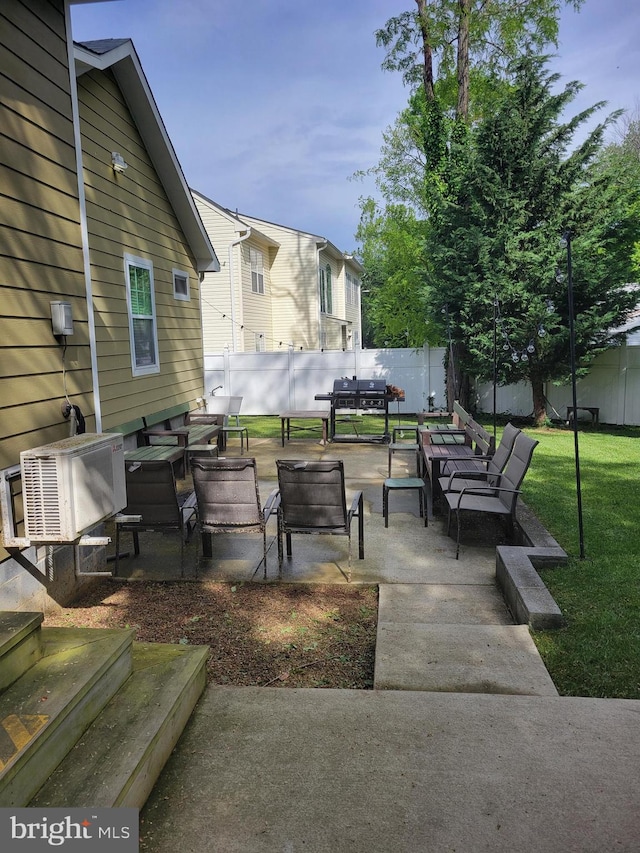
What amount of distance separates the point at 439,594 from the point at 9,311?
3.40 metres

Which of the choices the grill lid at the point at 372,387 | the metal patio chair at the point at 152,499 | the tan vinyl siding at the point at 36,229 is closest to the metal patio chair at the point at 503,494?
the metal patio chair at the point at 152,499

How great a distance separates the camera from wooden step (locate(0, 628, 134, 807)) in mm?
1875

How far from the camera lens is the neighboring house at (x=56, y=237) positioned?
3.53m

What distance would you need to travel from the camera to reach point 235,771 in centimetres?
223

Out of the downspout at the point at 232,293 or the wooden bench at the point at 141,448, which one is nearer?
the wooden bench at the point at 141,448

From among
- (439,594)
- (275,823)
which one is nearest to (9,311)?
(275,823)

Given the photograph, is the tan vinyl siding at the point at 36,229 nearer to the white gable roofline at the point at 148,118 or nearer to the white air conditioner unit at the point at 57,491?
the white air conditioner unit at the point at 57,491

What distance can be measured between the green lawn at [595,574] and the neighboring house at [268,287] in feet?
36.1

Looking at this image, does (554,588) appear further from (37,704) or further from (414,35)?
(414,35)

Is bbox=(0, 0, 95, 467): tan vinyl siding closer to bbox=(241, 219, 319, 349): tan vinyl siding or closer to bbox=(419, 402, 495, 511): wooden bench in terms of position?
bbox=(419, 402, 495, 511): wooden bench

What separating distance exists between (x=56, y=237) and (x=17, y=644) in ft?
9.17

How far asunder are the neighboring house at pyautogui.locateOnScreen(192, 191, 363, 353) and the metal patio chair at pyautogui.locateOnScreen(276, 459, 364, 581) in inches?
504

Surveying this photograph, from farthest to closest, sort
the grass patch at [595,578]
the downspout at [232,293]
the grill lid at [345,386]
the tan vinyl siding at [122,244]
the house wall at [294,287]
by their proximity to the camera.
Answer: the house wall at [294,287]
the downspout at [232,293]
the grill lid at [345,386]
the tan vinyl siding at [122,244]
the grass patch at [595,578]

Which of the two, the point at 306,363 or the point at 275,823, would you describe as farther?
the point at 306,363
